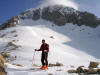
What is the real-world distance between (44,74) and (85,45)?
6782 centimetres

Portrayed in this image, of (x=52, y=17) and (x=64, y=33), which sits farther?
(x=52, y=17)

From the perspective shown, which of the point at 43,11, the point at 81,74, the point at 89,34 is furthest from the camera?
the point at 43,11

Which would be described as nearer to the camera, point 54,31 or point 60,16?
point 54,31

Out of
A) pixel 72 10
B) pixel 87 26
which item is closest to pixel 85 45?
pixel 87 26

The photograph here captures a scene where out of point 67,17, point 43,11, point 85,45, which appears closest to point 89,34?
point 85,45

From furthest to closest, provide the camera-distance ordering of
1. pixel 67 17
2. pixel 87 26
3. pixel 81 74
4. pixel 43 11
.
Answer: pixel 43 11, pixel 67 17, pixel 87 26, pixel 81 74

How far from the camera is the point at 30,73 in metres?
9.86

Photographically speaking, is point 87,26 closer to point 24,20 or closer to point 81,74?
point 24,20

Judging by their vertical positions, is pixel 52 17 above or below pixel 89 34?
above

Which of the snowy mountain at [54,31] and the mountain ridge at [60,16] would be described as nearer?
the snowy mountain at [54,31]

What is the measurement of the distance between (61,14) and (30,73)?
11303 centimetres

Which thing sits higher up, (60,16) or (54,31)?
(60,16)

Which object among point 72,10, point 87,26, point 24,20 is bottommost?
point 87,26

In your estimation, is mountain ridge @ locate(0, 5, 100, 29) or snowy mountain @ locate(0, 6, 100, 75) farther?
mountain ridge @ locate(0, 5, 100, 29)
